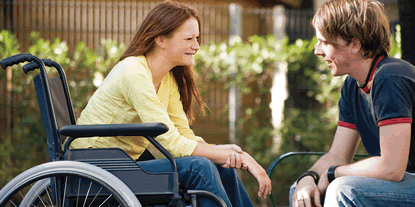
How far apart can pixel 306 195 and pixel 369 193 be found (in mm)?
303

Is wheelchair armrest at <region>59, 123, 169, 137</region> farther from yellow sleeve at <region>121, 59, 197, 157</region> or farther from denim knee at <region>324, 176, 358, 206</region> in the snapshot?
denim knee at <region>324, 176, 358, 206</region>

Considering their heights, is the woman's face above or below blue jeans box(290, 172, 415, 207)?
above

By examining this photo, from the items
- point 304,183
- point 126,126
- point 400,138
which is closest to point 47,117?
point 126,126

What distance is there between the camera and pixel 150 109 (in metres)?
1.99

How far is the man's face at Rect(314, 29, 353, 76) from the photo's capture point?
195cm

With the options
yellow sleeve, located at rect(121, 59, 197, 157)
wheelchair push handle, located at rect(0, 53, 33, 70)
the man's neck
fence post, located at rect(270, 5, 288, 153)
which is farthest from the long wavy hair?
fence post, located at rect(270, 5, 288, 153)

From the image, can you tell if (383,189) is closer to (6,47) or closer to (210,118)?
(210,118)

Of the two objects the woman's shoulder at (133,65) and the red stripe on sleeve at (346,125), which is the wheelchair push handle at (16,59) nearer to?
the woman's shoulder at (133,65)

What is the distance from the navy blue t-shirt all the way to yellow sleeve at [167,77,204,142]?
0.93 meters

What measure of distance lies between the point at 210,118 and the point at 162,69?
8.73 feet

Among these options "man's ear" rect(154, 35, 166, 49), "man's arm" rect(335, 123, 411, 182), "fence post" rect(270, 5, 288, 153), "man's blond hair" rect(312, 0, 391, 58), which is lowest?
"fence post" rect(270, 5, 288, 153)

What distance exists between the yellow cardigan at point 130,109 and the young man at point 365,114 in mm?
631

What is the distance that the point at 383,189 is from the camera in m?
1.73

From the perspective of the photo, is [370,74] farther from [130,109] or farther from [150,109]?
[130,109]
